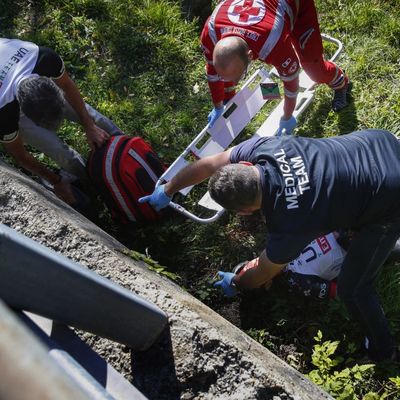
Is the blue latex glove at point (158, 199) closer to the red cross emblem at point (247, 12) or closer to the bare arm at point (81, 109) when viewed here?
the bare arm at point (81, 109)

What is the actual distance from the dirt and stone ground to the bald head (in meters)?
1.37

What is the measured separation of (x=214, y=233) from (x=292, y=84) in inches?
43.7

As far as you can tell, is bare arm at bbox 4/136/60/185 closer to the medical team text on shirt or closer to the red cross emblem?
the red cross emblem

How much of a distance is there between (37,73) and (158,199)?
3.46 ft

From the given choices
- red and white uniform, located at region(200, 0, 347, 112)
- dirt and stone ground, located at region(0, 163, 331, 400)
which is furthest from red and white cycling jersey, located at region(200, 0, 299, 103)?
dirt and stone ground, located at region(0, 163, 331, 400)

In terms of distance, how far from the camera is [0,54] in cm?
314

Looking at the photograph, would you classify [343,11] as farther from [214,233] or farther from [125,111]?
[214,233]

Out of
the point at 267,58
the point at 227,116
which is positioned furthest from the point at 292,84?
the point at 227,116

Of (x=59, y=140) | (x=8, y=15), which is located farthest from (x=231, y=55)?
(x=8, y=15)

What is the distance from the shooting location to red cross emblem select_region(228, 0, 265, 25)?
10.4 ft

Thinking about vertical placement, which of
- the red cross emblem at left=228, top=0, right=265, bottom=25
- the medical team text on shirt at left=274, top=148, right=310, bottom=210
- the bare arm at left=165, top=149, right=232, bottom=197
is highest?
the red cross emblem at left=228, top=0, right=265, bottom=25

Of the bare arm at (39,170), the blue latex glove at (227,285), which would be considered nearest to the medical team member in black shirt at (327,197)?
the blue latex glove at (227,285)

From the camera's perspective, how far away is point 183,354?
188 cm

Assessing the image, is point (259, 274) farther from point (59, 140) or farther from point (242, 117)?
point (59, 140)
